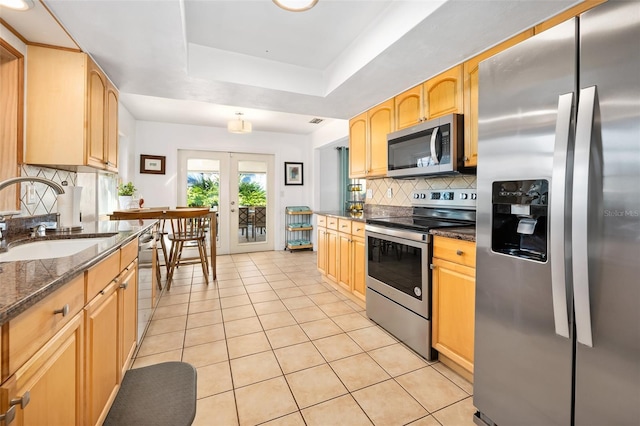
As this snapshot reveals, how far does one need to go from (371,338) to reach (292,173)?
4.10 m

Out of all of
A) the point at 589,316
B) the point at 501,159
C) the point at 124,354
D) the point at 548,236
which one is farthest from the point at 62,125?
the point at 589,316

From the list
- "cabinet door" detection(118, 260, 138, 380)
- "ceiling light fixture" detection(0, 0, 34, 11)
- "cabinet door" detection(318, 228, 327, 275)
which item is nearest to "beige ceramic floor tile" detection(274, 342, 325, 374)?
"cabinet door" detection(118, 260, 138, 380)

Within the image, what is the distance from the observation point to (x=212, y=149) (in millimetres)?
5188

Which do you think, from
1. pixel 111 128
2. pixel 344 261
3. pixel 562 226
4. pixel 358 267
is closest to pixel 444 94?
pixel 562 226

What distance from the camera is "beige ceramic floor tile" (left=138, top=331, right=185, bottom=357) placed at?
2.06 metres

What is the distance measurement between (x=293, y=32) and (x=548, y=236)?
2.16 m

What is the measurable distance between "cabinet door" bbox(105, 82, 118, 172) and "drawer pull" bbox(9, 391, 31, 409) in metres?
2.13

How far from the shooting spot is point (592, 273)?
991mm

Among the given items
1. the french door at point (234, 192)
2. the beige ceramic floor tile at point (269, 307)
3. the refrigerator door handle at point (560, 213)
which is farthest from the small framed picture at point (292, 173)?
the refrigerator door handle at point (560, 213)

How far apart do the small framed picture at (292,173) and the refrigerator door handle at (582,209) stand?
5.02m

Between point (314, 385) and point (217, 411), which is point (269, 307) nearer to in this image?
point (314, 385)

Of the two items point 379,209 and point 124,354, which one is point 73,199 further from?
point 379,209

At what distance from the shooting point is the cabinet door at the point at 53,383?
688 mm

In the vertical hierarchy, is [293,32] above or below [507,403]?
above
